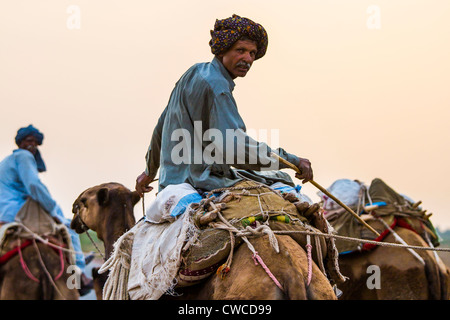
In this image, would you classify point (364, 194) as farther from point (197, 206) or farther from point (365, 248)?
point (197, 206)

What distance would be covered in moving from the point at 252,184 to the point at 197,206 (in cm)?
43

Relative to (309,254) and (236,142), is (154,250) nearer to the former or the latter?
(236,142)

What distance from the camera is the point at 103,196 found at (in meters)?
8.23

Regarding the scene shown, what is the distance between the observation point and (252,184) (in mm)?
4516

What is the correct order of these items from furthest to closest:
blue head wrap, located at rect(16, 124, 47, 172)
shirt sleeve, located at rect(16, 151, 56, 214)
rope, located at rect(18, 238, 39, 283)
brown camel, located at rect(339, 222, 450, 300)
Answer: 1. blue head wrap, located at rect(16, 124, 47, 172)
2. shirt sleeve, located at rect(16, 151, 56, 214)
3. rope, located at rect(18, 238, 39, 283)
4. brown camel, located at rect(339, 222, 450, 300)

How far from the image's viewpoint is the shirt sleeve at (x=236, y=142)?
4305 mm

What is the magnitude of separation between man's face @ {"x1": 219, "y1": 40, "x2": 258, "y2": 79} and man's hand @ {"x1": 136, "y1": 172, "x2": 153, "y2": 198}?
1.21m

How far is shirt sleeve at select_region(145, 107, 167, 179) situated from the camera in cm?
509

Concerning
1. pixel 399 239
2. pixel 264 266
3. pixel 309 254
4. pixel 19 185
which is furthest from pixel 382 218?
pixel 264 266

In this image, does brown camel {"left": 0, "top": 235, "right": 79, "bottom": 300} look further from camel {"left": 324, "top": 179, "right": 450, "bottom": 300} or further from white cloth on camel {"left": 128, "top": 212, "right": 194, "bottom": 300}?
white cloth on camel {"left": 128, "top": 212, "right": 194, "bottom": 300}

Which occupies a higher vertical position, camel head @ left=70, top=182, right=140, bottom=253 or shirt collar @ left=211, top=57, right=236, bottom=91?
shirt collar @ left=211, top=57, right=236, bottom=91

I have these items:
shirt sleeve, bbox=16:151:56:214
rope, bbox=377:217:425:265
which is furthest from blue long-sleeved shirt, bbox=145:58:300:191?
shirt sleeve, bbox=16:151:56:214
